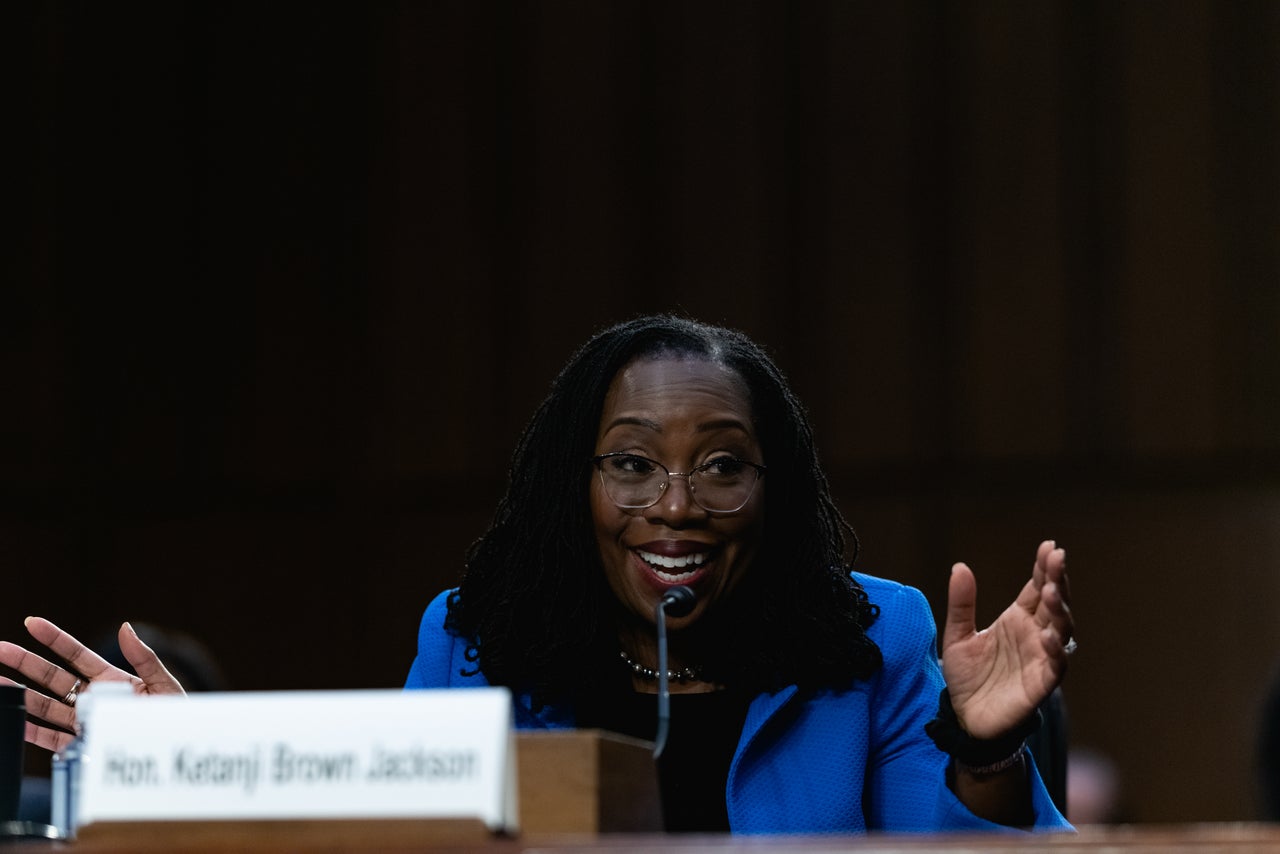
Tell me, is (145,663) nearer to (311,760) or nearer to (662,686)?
(662,686)

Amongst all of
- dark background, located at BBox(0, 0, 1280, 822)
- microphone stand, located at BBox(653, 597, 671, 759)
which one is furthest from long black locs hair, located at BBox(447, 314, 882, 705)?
dark background, located at BBox(0, 0, 1280, 822)

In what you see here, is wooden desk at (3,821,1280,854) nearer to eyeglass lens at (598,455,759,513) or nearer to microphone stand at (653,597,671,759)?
microphone stand at (653,597,671,759)

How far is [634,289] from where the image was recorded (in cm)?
559

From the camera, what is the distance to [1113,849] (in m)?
1.12

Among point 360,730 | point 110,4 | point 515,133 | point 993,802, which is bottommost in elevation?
point 993,802

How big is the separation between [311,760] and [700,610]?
1053 millimetres

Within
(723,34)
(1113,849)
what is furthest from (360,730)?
(723,34)

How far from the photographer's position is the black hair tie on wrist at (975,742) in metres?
1.79

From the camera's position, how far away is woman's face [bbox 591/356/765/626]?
222 centimetres

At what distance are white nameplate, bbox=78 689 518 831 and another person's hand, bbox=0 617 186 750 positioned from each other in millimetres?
708

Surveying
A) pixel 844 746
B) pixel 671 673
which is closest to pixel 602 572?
pixel 671 673

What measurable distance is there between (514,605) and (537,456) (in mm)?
233

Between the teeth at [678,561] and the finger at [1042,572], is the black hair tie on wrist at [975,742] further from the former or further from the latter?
the teeth at [678,561]

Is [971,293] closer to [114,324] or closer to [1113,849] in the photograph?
[114,324]
